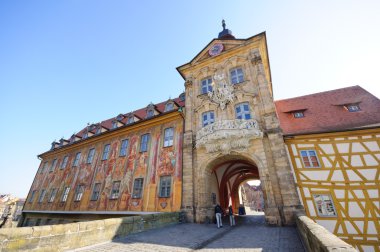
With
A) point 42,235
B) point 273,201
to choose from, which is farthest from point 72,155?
point 273,201

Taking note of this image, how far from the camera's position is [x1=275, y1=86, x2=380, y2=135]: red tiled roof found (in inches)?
457

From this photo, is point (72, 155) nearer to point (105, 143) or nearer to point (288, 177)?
point (105, 143)

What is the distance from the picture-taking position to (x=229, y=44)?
16219 mm

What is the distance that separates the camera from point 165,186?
43.9ft

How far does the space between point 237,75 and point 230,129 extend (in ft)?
17.8

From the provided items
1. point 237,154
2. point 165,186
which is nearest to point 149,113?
point 165,186

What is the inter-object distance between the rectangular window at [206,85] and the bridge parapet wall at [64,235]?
11.4 m

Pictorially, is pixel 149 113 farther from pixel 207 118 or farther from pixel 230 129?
pixel 230 129

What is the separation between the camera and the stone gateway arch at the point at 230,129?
10164 mm

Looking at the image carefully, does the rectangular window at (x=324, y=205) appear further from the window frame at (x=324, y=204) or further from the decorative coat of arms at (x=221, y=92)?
the decorative coat of arms at (x=221, y=92)

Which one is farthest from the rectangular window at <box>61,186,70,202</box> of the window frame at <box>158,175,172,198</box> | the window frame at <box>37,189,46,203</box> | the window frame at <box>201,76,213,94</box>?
the window frame at <box>201,76,213,94</box>

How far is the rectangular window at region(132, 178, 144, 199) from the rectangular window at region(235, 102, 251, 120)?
942 centimetres

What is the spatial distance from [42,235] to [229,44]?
17.2 meters

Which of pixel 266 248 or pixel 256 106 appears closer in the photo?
pixel 266 248
